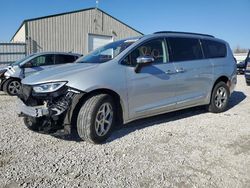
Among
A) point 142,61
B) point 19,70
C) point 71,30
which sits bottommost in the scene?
point 19,70

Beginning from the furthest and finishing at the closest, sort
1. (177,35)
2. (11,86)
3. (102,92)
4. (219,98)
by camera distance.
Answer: (11,86) < (219,98) < (177,35) < (102,92)

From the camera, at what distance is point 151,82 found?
16.4 feet

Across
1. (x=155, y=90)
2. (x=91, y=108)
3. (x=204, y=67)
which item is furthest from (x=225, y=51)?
(x=91, y=108)

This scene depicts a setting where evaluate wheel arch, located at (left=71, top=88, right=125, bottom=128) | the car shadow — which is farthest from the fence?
wheel arch, located at (left=71, top=88, right=125, bottom=128)

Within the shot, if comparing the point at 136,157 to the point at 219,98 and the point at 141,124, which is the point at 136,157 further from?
the point at 219,98

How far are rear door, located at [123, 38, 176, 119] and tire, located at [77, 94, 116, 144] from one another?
1.59 feet

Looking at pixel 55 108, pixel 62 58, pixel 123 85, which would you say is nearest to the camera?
pixel 55 108

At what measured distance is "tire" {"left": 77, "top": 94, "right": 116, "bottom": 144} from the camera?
13.5 feet

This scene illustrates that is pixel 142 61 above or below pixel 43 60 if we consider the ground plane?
below

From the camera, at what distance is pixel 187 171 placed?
348 centimetres

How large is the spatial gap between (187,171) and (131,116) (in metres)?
1.63

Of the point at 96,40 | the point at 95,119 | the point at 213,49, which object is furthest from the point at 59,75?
the point at 96,40

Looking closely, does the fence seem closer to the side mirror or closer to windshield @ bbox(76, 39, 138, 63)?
windshield @ bbox(76, 39, 138, 63)

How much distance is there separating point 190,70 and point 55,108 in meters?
3.13
